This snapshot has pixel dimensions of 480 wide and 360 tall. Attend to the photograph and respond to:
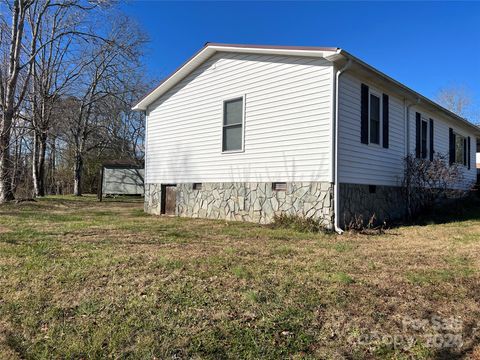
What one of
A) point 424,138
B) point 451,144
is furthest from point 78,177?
point 451,144

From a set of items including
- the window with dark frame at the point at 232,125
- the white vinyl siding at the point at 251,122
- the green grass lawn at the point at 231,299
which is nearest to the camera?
the green grass lawn at the point at 231,299

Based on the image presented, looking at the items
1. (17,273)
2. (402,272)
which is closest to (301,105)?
(402,272)

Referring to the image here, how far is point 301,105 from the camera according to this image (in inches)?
345

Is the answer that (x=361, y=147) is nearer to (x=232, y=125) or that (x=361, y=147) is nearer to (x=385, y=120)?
(x=385, y=120)

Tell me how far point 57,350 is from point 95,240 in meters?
3.60

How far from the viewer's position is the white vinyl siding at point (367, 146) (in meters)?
8.59

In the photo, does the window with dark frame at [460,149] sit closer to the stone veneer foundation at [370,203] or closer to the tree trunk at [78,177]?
the stone veneer foundation at [370,203]

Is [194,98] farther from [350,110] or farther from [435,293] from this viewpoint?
[435,293]

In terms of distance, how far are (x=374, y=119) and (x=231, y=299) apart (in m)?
7.20

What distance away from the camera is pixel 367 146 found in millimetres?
9406

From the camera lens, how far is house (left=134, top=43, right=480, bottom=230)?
8.45m

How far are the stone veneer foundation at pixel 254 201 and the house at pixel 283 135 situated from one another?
0.02 metres

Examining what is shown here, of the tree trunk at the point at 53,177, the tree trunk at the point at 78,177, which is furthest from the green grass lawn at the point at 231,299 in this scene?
the tree trunk at the point at 53,177

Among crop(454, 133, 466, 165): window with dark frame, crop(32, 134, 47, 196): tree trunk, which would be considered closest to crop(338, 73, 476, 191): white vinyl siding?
crop(454, 133, 466, 165): window with dark frame
